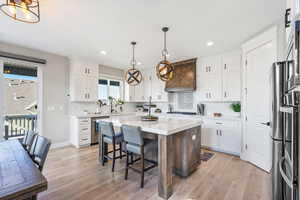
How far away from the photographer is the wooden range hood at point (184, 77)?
4430 mm

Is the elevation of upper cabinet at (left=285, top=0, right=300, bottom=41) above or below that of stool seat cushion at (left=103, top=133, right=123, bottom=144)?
above

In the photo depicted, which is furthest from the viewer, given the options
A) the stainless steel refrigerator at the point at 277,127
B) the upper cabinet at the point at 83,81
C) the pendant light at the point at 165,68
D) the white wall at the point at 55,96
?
the upper cabinet at the point at 83,81

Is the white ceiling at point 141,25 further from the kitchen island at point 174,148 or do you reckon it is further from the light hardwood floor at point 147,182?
the light hardwood floor at point 147,182

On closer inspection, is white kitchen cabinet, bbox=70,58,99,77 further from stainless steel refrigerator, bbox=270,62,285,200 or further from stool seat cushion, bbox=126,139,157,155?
stainless steel refrigerator, bbox=270,62,285,200

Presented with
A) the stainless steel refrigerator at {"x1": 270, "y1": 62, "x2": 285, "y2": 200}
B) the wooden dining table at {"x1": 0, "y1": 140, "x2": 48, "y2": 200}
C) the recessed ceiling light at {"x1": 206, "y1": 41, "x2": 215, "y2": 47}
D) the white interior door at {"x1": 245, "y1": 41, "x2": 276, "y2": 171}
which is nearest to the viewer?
the wooden dining table at {"x1": 0, "y1": 140, "x2": 48, "y2": 200}

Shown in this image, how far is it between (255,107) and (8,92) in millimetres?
5848

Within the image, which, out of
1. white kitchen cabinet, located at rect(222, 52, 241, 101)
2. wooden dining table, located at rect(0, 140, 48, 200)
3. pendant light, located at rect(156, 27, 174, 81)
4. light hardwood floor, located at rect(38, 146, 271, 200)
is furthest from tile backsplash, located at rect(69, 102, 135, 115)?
white kitchen cabinet, located at rect(222, 52, 241, 101)

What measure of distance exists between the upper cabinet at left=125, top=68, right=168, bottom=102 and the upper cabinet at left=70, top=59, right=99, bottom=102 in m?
1.53

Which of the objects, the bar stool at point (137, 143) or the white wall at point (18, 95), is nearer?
the bar stool at point (137, 143)

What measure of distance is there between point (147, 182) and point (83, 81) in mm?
3510

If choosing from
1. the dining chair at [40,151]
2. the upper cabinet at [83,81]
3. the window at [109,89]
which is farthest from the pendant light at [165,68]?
the window at [109,89]

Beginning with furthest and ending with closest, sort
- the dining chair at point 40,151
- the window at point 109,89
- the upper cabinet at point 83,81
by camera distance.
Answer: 1. the window at point 109,89
2. the upper cabinet at point 83,81
3. the dining chair at point 40,151

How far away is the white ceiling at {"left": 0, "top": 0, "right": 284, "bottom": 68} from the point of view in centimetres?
201

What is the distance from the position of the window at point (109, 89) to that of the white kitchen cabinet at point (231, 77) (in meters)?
3.96
